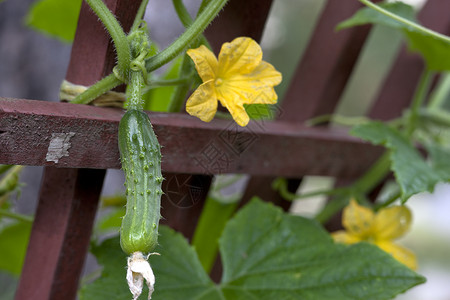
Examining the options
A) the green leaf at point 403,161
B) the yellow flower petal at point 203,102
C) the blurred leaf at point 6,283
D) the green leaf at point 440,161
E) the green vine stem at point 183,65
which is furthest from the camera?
the blurred leaf at point 6,283

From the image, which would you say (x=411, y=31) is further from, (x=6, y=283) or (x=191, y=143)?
(x=6, y=283)

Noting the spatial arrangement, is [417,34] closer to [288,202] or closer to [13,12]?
[288,202]

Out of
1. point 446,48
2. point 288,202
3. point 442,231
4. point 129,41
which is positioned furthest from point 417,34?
point 442,231

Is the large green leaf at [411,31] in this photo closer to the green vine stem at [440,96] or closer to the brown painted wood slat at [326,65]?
the brown painted wood slat at [326,65]

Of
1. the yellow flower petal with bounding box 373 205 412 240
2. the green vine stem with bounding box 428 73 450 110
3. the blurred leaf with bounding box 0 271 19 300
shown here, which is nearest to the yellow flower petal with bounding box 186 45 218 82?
the yellow flower petal with bounding box 373 205 412 240

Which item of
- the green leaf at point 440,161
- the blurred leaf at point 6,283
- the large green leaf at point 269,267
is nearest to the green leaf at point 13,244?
the large green leaf at point 269,267

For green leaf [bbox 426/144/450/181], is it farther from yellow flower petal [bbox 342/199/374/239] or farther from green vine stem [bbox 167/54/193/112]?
green vine stem [bbox 167/54/193/112]
